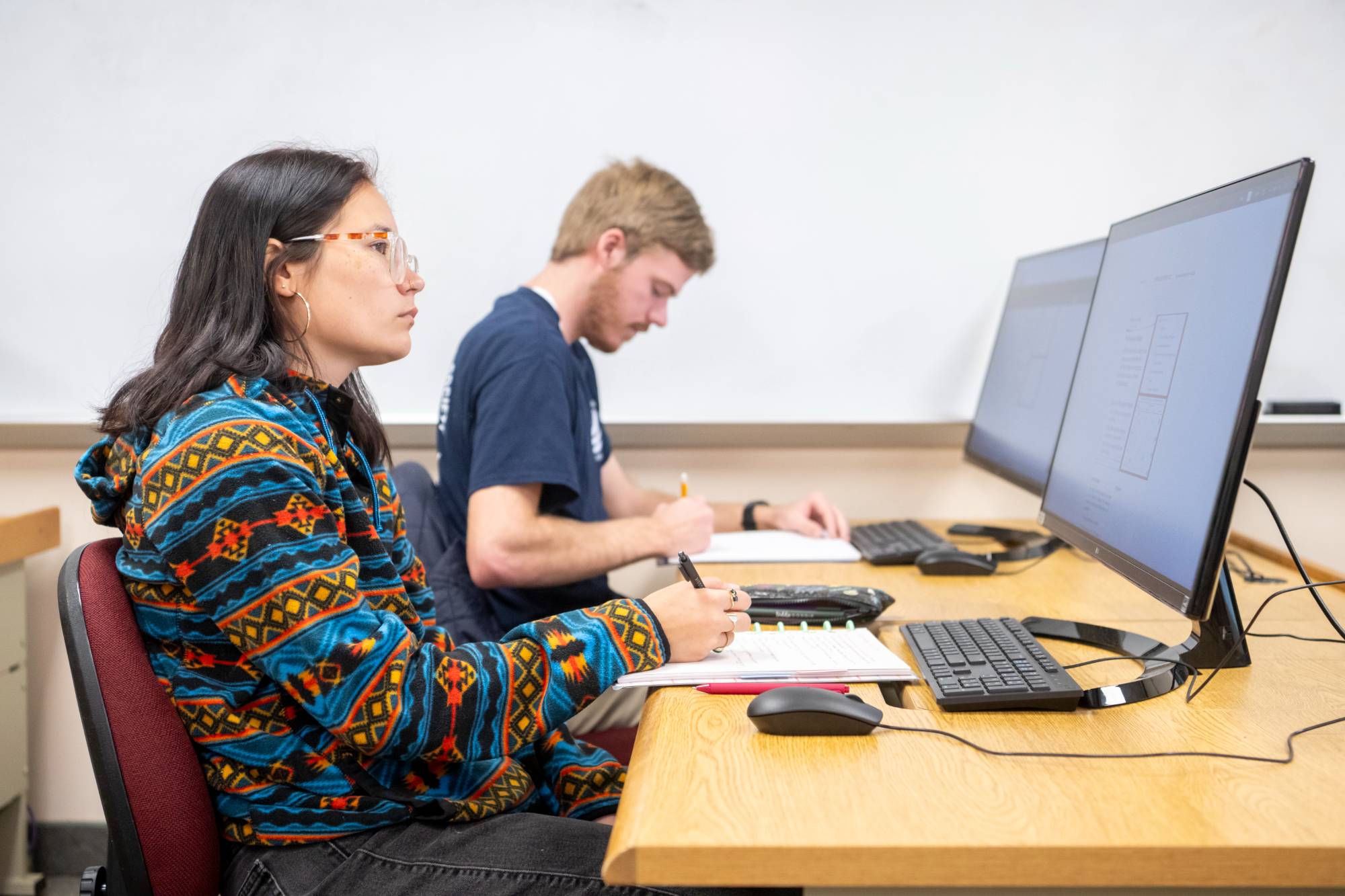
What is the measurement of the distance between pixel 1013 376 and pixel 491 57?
127cm

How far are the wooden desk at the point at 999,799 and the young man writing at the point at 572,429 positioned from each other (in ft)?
1.99

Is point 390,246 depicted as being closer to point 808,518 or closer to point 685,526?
point 685,526

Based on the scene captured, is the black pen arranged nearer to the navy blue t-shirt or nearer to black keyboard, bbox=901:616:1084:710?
black keyboard, bbox=901:616:1084:710

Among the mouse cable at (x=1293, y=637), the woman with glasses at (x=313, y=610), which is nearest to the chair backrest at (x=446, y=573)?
the woman with glasses at (x=313, y=610)

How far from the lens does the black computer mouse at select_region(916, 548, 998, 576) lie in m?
1.61

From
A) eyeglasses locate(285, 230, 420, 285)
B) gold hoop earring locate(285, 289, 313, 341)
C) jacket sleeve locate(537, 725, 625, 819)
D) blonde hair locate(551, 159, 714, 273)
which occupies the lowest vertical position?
jacket sleeve locate(537, 725, 625, 819)

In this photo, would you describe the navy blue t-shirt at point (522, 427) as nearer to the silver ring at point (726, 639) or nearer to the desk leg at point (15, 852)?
the silver ring at point (726, 639)

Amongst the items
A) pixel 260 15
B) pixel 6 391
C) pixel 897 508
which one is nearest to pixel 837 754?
pixel 897 508

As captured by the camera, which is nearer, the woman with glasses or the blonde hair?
the woman with glasses

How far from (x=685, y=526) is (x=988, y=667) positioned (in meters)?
0.73

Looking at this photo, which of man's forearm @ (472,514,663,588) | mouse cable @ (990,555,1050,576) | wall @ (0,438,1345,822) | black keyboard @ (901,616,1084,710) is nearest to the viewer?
black keyboard @ (901,616,1084,710)

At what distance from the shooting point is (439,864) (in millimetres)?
920

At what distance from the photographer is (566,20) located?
2.07 meters

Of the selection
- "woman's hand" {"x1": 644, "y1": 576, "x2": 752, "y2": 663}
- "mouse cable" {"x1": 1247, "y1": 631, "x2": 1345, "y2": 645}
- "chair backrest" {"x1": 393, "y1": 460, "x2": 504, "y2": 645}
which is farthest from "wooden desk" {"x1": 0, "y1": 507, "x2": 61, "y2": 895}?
"mouse cable" {"x1": 1247, "y1": 631, "x2": 1345, "y2": 645}
